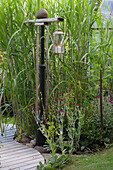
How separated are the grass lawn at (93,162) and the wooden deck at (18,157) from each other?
0.41m

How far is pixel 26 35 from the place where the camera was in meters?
3.95

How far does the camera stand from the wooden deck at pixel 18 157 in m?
3.15

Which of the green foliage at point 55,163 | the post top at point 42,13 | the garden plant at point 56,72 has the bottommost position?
the green foliage at point 55,163

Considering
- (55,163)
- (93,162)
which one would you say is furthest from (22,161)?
(93,162)

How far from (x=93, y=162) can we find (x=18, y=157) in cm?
97

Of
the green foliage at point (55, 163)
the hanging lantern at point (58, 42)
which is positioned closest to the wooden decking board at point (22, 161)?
the green foliage at point (55, 163)

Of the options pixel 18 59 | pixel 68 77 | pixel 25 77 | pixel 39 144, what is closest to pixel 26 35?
pixel 18 59

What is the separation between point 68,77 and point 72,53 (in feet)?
1.26

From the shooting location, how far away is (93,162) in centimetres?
333

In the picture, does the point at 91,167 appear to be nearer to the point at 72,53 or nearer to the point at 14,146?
the point at 14,146

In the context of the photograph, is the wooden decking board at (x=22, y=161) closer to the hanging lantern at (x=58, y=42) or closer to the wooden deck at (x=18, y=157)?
the wooden deck at (x=18, y=157)

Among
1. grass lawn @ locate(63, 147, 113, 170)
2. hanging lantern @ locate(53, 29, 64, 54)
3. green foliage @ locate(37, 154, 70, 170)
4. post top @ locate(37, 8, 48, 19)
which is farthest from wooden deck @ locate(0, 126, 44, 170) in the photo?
post top @ locate(37, 8, 48, 19)

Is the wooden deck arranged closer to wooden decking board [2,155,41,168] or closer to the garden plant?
wooden decking board [2,155,41,168]

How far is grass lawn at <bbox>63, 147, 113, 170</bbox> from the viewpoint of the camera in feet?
10.3
